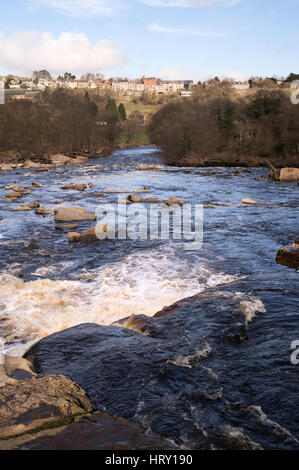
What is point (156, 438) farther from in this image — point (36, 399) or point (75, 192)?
point (75, 192)

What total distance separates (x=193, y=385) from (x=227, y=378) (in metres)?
0.54

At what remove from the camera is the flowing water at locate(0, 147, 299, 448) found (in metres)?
8.62

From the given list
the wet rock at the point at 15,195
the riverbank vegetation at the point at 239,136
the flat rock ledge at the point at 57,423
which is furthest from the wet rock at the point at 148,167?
the flat rock ledge at the point at 57,423

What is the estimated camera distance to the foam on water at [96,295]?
830 centimetres

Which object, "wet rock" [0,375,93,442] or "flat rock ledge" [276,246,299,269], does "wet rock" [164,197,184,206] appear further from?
"wet rock" [0,375,93,442]

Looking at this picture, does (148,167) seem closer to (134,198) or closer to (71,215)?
(134,198)

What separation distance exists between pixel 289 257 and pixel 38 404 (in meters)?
9.47

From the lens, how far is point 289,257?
12000 mm

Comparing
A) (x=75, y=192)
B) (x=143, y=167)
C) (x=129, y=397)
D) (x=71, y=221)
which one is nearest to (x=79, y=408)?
(x=129, y=397)

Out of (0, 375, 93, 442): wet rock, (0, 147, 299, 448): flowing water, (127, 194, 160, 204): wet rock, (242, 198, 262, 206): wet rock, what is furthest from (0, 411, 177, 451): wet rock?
(127, 194, 160, 204): wet rock

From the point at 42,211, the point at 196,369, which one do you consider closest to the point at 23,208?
the point at 42,211

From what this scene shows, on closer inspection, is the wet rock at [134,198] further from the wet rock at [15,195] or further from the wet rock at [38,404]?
the wet rock at [38,404]

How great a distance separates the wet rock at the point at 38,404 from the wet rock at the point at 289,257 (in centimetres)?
869

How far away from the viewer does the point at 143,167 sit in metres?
44.6
